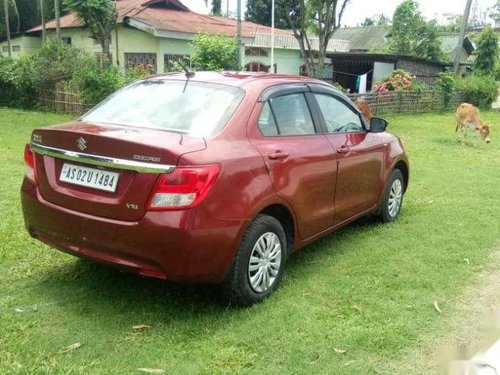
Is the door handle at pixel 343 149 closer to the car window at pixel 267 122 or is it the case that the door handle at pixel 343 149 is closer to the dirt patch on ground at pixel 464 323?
the car window at pixel 267 122

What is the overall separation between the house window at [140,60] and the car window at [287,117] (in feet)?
66.8

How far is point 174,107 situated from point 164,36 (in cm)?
2020

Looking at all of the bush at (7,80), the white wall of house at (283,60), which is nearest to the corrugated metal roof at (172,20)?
the white wall of house at (283,60)

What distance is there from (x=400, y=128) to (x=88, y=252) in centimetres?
1428

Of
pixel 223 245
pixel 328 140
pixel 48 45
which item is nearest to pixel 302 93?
pixel 328 140

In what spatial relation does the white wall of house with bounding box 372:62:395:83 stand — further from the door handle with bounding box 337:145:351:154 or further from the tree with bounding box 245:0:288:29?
the door handle with bounding box 337:145:351:154

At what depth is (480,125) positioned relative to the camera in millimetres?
13219

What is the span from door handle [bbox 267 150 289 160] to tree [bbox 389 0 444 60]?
34.4 metres

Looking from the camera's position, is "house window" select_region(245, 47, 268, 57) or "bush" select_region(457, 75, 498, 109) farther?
"house window" select_region(245, 47, 268, 57)

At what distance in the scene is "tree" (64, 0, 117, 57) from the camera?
68.6 feet

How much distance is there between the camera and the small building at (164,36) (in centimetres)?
2383

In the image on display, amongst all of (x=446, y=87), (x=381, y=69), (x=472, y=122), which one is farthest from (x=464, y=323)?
(x=381, y=69)

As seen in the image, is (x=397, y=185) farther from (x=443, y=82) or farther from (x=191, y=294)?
(x=443, y=82)

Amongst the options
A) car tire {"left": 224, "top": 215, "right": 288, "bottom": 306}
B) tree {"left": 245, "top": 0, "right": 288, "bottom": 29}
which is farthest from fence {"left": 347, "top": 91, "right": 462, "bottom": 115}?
tree {"left": 245, "top": 0, "right": 288, "bottom": 29}
